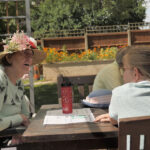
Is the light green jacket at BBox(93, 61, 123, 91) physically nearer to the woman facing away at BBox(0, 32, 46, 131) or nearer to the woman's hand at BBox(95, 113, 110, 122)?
the woman facing away at BBox(0, 32, 46, 131)

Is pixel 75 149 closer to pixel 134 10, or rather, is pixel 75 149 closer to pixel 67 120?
pixel 67 120

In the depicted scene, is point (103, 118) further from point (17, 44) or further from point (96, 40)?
point (96, 40)

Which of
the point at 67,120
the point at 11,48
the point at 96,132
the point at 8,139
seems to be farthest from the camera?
the point at 11,48

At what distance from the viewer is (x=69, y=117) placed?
181 cm

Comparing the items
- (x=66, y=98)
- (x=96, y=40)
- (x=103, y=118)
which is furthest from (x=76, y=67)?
(x=103, y=118)

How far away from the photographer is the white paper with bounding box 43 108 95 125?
1.70 metres

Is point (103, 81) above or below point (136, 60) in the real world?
below

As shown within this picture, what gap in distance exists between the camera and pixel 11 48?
2207mm

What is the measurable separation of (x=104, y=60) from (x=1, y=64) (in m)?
7.26

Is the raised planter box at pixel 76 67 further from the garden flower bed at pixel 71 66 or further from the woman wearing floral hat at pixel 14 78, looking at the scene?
the woman wearing floral hat at pixel 14 78

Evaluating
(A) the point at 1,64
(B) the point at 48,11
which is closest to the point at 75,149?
(A) the point at 1,64

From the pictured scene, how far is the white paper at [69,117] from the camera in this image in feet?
5.58

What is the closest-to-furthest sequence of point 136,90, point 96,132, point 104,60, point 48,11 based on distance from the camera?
point 136,90
point 96,132
point 104,60
point 48,11

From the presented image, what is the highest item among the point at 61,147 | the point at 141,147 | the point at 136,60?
the point at 136,60
